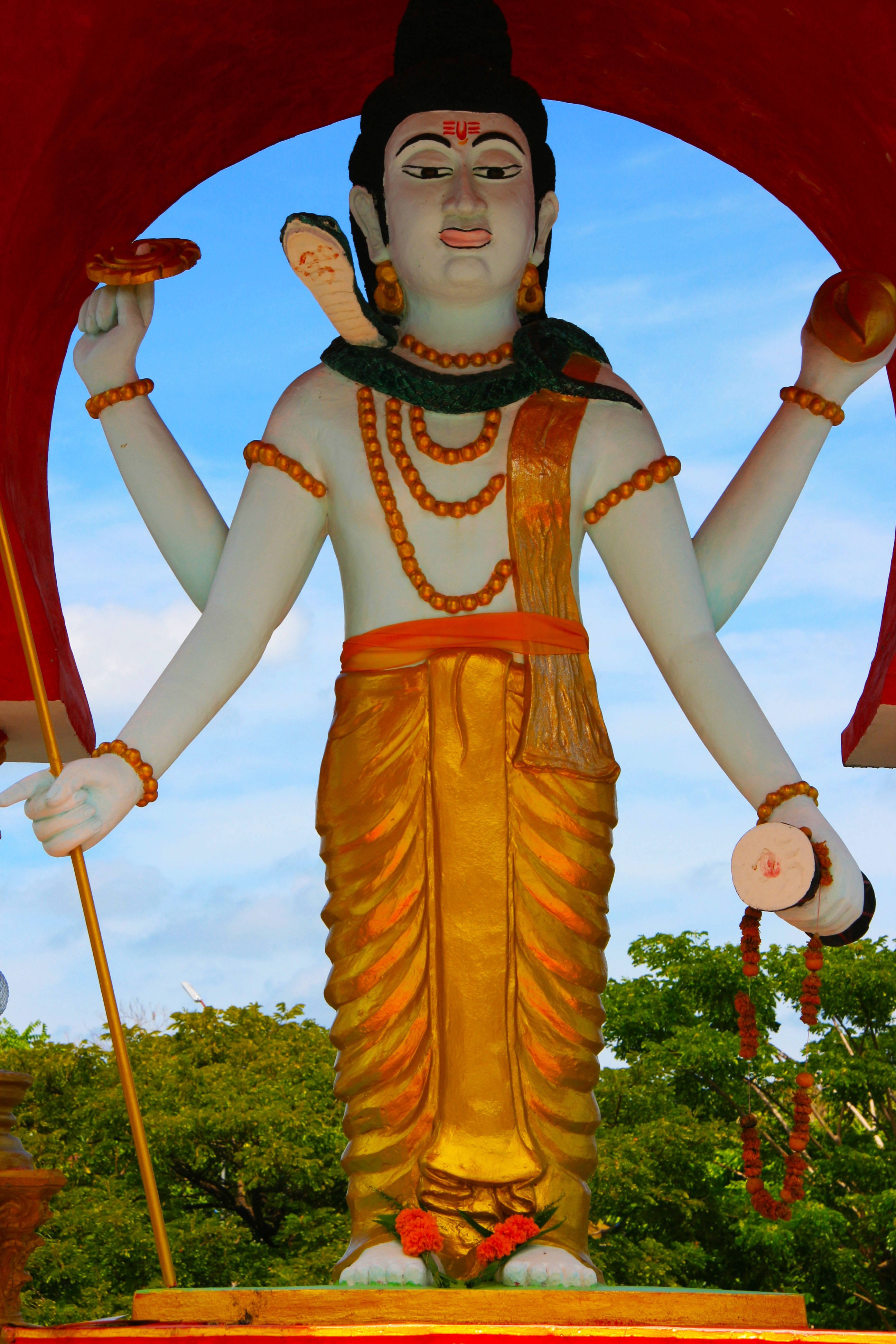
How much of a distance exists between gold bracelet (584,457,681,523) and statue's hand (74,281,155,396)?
116 centimetres

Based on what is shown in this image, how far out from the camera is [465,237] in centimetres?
384

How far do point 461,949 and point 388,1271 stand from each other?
→ 66cm

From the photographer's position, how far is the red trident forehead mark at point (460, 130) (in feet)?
12.8

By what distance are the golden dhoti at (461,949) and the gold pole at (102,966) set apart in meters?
0.39

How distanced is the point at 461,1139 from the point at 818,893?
89cm

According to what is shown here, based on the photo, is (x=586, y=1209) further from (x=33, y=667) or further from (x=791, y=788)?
(x=33, y=667)

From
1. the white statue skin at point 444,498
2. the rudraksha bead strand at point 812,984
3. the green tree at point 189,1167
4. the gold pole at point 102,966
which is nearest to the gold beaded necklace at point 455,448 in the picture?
the white statue skin at point 444,498

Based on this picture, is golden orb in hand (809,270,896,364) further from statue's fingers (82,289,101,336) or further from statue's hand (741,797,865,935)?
statue's fingers (82,289,101,336)

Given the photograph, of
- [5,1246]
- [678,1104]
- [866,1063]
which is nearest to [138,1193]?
[678,1104]

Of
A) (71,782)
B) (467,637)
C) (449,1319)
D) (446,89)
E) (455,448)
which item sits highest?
(446,89)

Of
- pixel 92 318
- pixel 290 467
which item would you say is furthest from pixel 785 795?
pixel 92 318

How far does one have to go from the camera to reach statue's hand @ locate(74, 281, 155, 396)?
3.97 meters

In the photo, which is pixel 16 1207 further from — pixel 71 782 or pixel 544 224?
pixel 544 224

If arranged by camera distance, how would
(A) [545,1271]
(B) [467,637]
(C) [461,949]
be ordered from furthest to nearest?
(B) [467,637] < (C) [461,949] < (A) [545,1271]
